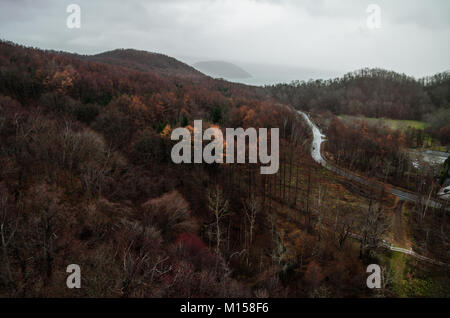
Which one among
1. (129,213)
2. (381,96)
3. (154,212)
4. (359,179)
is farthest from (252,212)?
(381,96)

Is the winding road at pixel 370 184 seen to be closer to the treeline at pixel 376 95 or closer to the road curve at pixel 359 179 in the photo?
the road curve at pixel 359 179

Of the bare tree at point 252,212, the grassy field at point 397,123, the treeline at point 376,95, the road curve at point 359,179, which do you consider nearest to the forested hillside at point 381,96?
the treeline at point 376,95

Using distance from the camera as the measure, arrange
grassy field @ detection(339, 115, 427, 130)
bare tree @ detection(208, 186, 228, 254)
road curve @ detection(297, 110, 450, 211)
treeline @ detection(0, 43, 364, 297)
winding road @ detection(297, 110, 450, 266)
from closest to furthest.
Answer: treeline @ detection(0, 43, 364, 297) < bare tree @ detection(208, 186, 228, 254) < winding road @ detection(297, 110, 450, 266) < road curve @ detection(297, 110, 450, 211) < grassy field @ detection(339, 115, 427, 130)

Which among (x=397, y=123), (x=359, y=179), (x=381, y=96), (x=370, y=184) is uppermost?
(x=381, y=96)

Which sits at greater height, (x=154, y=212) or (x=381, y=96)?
(x=381, y=96)

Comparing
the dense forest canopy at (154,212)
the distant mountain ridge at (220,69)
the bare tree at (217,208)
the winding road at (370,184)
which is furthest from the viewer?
the distant mountain ridge at (220,69)

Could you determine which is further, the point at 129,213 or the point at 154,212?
the point at 154,212

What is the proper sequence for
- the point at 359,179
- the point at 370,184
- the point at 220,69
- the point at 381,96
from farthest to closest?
1. the point at 220,69
2. the point at 381,96
3. the point at 359,179
4. the point at 370,184

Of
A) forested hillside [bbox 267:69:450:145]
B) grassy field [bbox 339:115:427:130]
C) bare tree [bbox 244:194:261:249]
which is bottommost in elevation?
bare tree [bbox 244:194:261:249]

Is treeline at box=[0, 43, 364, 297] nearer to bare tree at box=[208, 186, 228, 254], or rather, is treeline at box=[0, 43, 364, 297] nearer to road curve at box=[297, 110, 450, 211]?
bare tree at box=[208, 186, 228, 254]

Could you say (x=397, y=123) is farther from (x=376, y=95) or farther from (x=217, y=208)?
(x=217, y=208)

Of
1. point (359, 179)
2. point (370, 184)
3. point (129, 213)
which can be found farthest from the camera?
point (359, 179)

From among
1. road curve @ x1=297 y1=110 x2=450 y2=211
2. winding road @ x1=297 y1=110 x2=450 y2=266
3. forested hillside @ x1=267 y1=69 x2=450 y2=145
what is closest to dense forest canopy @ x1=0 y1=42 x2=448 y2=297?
winding road @ x1=297 y1=110 x2=450 y2=266
